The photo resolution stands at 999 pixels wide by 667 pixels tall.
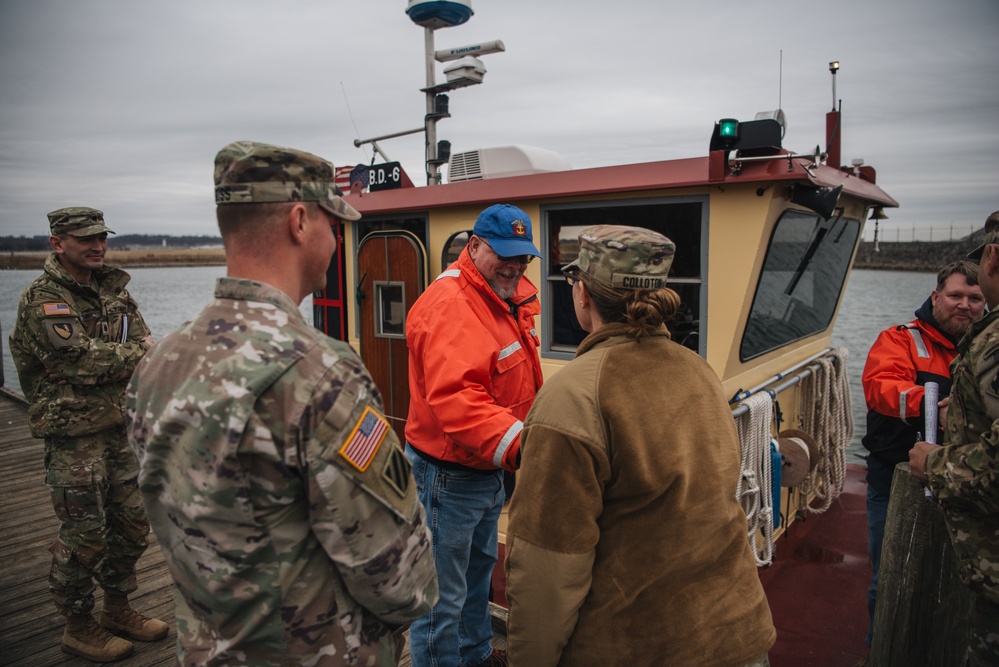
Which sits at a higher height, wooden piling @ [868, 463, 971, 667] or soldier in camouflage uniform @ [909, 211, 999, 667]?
soldier in camouflage uniform @ [909, 211, 999, 667]

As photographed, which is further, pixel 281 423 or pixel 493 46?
pixel 493 46

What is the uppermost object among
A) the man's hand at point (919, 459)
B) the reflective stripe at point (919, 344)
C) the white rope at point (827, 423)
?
the reflective stripe at point (919, 344)

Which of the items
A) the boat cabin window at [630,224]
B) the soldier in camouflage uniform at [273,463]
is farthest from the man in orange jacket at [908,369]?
the soldier in camouflage uniform at [273,463]

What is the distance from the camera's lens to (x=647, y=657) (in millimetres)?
1468

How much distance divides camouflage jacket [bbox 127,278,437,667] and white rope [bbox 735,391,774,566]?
2.50 m

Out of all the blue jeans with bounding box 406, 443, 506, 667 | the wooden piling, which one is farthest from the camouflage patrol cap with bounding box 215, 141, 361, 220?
the wooden piling

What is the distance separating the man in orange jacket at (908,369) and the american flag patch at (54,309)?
3319mm

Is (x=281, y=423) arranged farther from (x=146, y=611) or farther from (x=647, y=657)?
(x=146, y=611)

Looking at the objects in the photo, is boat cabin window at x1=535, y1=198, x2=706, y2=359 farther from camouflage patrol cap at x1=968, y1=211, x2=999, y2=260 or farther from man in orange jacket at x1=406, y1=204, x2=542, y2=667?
camouflage patrol cap at x1=968, y1=211, x2=999, y2=260

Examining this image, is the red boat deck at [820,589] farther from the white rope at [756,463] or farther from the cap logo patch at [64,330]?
the cap logo patch at [64,330]

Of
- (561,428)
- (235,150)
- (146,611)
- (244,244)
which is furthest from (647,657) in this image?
(146,611)

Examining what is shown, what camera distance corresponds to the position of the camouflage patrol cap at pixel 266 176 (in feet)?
4.16

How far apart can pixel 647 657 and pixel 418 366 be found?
127cm

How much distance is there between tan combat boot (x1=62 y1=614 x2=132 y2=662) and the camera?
2.74 m
